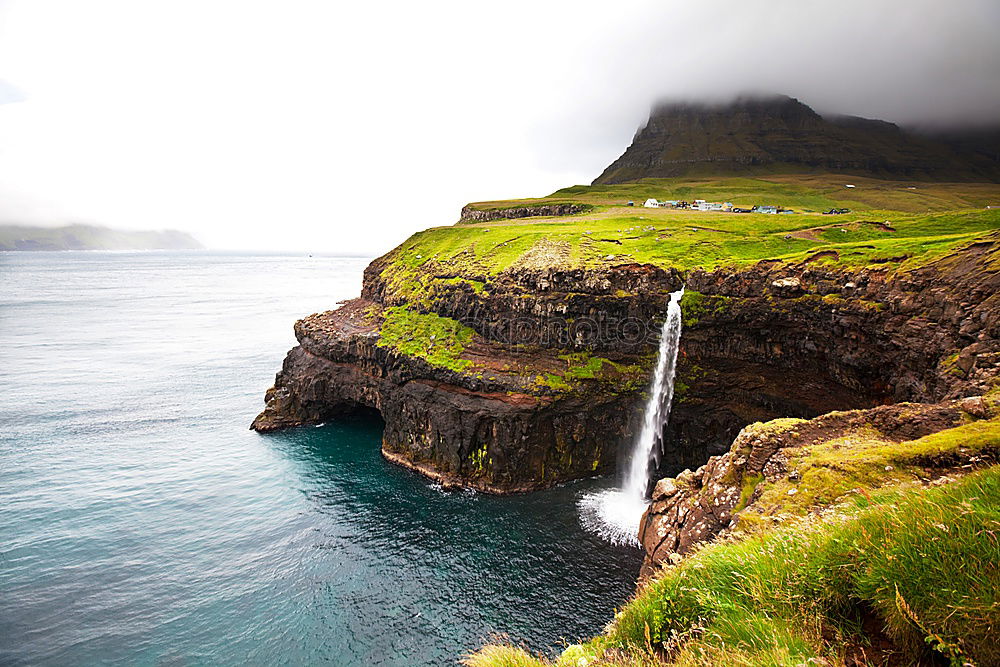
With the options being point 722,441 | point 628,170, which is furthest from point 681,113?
point 722,441

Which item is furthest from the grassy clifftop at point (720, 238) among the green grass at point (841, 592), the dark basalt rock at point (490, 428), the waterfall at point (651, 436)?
the green grass at point (841, 592)

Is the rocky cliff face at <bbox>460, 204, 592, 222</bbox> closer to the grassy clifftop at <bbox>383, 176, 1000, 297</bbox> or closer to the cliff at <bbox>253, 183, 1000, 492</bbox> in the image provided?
the grassy clifftop at <bbox>383, 176, 1000, 297</bbox>

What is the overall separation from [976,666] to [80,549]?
44324mm

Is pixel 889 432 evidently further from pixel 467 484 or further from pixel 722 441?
pixel 467 484

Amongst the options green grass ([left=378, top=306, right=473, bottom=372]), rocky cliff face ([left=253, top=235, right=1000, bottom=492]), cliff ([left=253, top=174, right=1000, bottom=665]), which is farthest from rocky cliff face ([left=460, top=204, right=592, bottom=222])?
green grass ([left=378, top=306, right=473, bottom=372])

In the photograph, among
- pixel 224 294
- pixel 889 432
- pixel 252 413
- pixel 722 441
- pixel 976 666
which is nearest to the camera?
pixel 976 666

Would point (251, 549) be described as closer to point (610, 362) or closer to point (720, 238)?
point (610, 362)

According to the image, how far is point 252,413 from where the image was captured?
57.8 m

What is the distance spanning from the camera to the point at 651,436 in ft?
136

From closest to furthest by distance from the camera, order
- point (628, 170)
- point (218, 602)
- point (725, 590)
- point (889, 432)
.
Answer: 1. point (725, 590)
2. point (889, 432)
3. point (218, 602)
4. point (628, 170)

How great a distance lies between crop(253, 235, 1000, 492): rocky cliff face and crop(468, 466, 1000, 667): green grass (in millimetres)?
24965

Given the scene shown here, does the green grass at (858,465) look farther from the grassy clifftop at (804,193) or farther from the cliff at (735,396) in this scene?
the grassy clifftop at (804,193)

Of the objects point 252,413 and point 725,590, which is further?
point 252,413

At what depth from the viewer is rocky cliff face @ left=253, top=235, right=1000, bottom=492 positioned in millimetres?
28219
